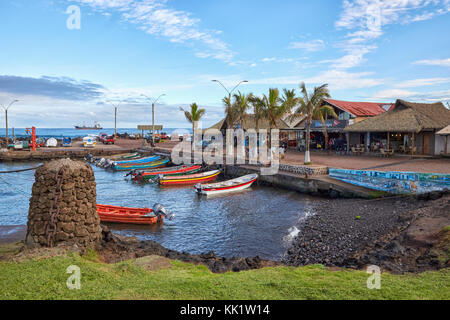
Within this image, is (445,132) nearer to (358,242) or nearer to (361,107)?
(361,107)

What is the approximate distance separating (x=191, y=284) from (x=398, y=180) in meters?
18.1

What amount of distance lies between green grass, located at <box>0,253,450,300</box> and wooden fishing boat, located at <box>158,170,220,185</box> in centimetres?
2326

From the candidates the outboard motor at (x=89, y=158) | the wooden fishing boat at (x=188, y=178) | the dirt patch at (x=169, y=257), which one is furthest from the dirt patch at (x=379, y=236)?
the outboard motor at (x=89, y=158)

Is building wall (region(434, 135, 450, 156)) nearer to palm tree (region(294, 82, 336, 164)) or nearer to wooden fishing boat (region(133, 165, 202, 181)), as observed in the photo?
palm tree (region(294, 82, 336, 164))

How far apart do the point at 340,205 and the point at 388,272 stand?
12.6 m

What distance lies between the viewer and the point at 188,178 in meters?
32.7

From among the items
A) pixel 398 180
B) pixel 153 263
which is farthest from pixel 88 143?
pixel 153 263

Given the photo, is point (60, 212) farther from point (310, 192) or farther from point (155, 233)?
point (310, 192)

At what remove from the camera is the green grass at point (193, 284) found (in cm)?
639

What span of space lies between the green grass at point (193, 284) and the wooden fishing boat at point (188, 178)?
76.3 ft

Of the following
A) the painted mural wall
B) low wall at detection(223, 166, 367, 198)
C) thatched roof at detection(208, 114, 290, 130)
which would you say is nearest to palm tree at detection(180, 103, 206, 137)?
thatched roof at detection(208, 114, 290, 130)

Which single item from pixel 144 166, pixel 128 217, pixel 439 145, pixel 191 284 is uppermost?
pixel 439 145

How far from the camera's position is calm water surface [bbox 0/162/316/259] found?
1522cm

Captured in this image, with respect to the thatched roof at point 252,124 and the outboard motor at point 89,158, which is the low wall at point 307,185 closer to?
the thatched roof at point 252,124
